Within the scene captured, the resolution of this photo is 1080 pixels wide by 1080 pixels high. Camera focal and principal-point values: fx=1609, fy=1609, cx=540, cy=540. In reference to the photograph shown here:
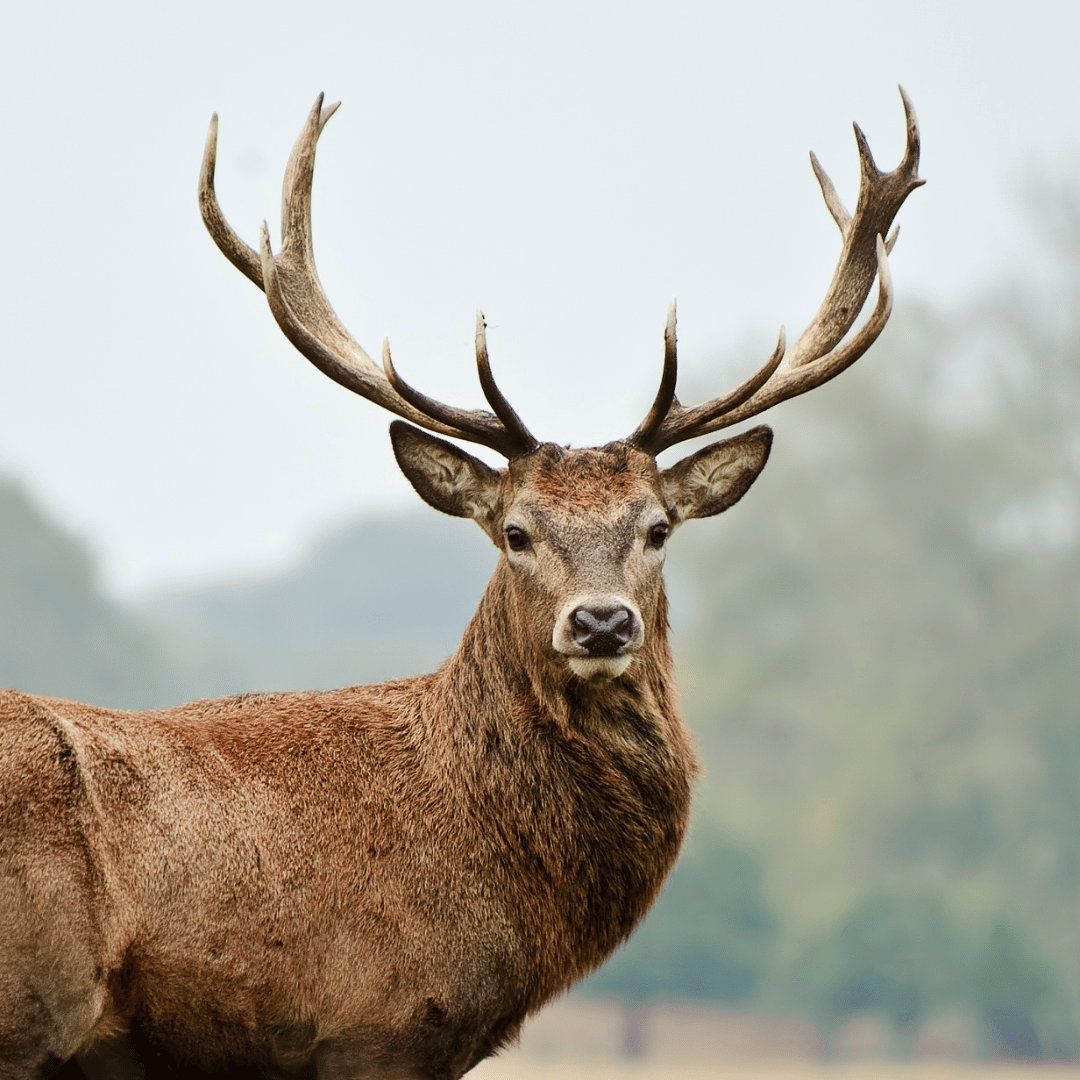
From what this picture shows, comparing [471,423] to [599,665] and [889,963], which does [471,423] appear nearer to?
[599,665]

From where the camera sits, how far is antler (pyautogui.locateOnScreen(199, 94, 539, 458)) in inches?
307

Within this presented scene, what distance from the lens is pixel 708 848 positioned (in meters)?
48.1

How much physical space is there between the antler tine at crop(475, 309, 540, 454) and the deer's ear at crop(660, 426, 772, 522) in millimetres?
765

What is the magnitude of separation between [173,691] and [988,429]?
34.3m

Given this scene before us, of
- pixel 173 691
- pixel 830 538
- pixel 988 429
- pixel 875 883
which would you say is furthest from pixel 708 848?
pixel 173 691

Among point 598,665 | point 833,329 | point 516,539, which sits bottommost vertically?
point 598,665

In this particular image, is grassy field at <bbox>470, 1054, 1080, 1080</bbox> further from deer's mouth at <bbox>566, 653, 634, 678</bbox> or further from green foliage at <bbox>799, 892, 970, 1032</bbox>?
deer's mouth at <bbox>566, 653, 634, 678</bbox>

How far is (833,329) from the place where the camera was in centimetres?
903

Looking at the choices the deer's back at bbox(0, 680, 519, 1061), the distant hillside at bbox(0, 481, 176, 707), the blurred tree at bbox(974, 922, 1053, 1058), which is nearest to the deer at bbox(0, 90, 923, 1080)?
the deer's back at bbox(0, 680, 519, 1061)

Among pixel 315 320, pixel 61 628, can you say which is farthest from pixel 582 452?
pixel 61 628

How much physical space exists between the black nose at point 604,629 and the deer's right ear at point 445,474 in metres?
1.20

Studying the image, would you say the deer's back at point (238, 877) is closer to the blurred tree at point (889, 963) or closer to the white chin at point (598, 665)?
the white chin at point (598, 665)

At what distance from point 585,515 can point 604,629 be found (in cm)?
72

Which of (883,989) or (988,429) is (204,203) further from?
(988,429)
